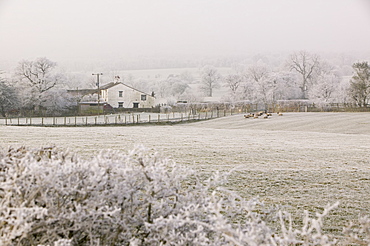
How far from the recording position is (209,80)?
9444 cm

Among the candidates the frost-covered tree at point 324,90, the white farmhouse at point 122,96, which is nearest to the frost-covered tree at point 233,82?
the frost-covered tree at point 324,90

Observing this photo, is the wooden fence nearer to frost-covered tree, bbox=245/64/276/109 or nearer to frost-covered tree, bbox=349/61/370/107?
frost-covered tree, bbox=349/61/370/107

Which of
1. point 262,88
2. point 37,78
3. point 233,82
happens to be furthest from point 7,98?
point 262,88

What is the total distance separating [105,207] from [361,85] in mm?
56873

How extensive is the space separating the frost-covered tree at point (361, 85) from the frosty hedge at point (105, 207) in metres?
56.1

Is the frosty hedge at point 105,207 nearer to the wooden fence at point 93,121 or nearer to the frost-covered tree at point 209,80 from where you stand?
the wooden fence at point 93,121

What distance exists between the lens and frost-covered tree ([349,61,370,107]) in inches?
2091

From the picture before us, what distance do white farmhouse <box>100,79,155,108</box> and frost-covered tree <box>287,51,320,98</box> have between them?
113 feet

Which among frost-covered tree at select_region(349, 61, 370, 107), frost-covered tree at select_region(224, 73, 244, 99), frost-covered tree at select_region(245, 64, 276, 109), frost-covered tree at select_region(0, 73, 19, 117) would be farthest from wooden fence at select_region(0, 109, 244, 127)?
frost-covered tree at select_region(224, 73, 244, 99)

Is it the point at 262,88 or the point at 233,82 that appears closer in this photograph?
the point at 262,88

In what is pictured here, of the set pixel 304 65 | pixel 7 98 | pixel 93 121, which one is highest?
pixel 304 65

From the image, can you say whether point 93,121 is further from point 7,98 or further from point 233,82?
point 233,82

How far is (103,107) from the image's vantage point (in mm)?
57844

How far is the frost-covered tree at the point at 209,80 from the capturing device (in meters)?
94.3
